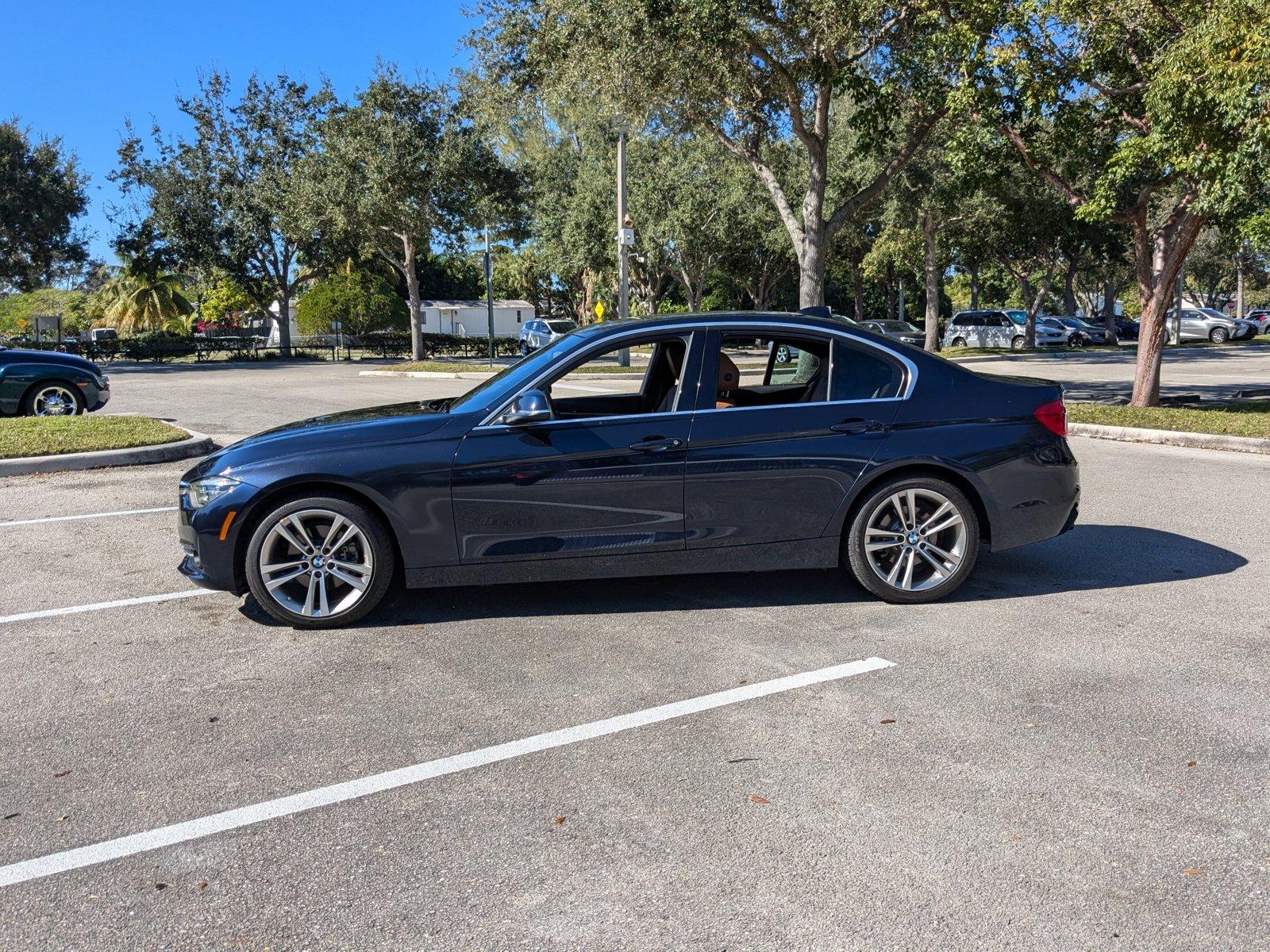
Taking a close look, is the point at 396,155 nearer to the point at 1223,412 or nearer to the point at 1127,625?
the point at 1223,412

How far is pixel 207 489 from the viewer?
211 inches

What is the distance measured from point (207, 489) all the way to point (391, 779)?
7.65ft

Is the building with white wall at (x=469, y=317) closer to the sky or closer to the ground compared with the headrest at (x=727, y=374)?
closer to the sky

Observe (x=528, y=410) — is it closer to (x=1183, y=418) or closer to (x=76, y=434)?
(x=76, y=434)

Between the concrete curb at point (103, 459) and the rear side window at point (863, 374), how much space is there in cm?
826

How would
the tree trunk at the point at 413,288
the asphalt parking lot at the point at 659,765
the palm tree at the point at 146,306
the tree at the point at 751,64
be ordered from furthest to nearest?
the palm tree at the point at 146,306 < the tree trunk at the point at 413,288 < the tree at the point at 751,64 < the asphalt parking lot at the point at 659,765

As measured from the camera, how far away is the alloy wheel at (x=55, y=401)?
14414mm

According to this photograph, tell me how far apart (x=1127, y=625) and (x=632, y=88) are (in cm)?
1513

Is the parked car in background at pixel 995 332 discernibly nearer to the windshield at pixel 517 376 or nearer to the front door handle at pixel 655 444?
the windshield at pixel 517 376

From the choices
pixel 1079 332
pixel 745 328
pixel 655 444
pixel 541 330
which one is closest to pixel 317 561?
pixel 655 444

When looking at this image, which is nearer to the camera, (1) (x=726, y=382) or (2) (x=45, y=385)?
(1) (x=726, y=382)

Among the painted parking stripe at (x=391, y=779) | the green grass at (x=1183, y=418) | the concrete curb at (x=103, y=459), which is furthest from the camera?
the green grass at (x=1183, y=418)

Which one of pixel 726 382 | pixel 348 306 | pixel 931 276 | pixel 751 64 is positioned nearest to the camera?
pixel 726 382

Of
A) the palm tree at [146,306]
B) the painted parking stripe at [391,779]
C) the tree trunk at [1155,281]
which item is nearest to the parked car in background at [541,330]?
the tree trunk at [1155,281]
